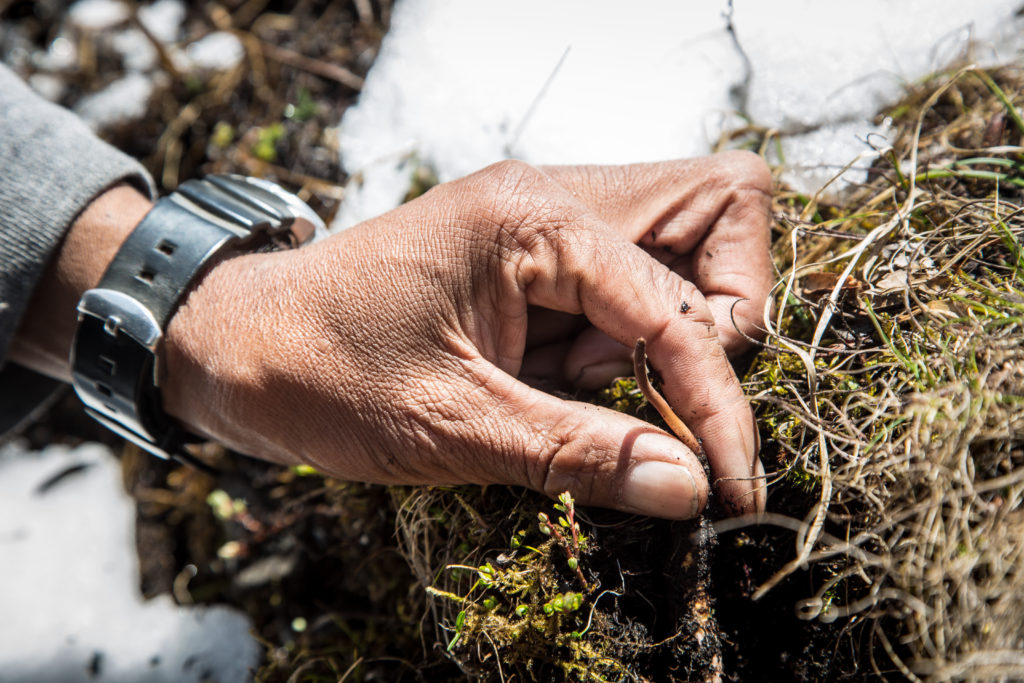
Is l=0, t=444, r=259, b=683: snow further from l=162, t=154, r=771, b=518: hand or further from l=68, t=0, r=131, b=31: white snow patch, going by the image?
l=68, t=0, r=131, b=31: white snow patch

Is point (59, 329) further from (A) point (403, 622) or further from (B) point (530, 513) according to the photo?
(B) point (530, 513)

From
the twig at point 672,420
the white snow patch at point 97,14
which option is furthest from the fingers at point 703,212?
the white snow patch at point 97,14

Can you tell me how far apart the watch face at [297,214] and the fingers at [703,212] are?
916 millimetres

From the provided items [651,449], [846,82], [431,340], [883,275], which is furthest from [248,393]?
[846,82]

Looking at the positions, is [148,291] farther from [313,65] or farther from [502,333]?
[313,65]

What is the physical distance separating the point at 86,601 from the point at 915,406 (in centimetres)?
352

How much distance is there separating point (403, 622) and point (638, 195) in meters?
1.67

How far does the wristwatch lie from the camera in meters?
1.93

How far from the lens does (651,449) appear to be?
59.1 inches

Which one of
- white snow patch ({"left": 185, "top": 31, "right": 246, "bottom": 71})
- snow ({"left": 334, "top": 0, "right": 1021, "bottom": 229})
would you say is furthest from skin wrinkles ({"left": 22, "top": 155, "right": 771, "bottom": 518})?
white snow patch ({"left": 185, "top": 31, "right": 246, "bottom": 71})

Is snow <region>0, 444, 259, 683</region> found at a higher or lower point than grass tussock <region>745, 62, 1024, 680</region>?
lower

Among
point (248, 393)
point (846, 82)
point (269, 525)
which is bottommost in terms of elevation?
point (269, 525)

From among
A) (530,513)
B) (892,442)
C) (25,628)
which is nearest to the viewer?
(892,442)

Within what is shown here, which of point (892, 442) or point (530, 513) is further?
point (530, 513)
